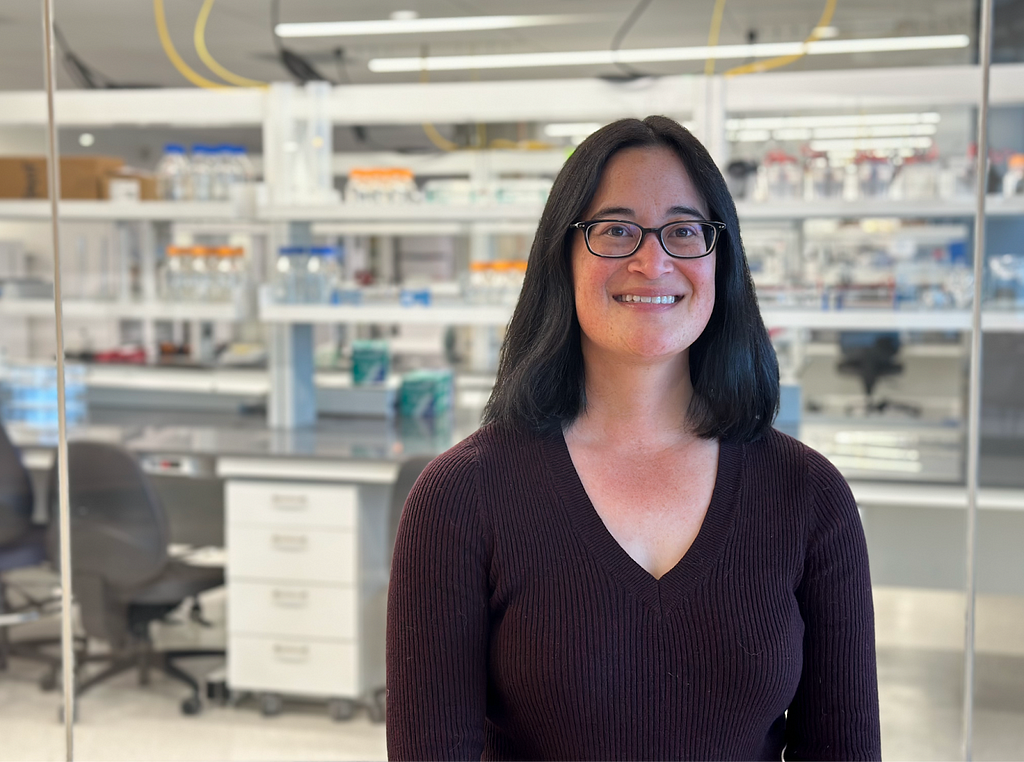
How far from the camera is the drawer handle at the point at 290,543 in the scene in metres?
2.80

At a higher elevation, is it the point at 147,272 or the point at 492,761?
the point at 147,272

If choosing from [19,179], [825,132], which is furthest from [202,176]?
[825,132]

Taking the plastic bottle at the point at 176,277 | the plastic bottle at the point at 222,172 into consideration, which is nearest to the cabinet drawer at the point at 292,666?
the plastic bottle at the point at 176,277

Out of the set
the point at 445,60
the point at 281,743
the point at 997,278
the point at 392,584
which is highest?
the point at 445,60

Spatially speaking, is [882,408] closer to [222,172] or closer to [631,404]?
[222,172]

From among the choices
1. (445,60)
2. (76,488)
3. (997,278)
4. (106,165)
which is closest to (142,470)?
(76,488)

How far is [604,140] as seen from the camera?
3.37 feet

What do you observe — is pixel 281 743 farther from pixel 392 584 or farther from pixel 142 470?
pixel 392 584

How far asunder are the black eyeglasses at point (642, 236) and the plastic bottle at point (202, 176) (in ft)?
8.12

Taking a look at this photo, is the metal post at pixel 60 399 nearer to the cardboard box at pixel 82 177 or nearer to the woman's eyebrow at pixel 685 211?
the woman's eyebrow at pixel 685 211

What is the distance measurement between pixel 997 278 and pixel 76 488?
260 cm

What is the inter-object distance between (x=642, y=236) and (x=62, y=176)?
2.85m

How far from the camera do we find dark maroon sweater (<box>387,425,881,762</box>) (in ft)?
3.25

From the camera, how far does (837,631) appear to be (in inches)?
40.5
